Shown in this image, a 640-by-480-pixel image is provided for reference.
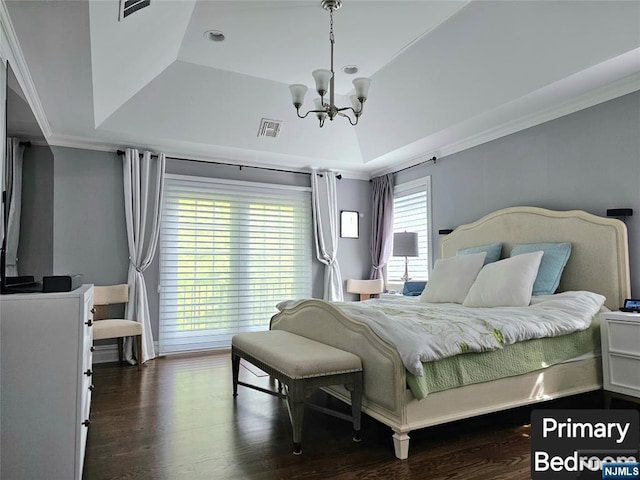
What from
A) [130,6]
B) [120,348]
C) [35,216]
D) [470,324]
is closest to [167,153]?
[120,348]

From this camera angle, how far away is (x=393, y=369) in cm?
241

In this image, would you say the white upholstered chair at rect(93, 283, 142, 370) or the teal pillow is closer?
the teal pillow

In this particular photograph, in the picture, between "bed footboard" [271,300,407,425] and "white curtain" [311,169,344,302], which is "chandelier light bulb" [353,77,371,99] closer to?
"bed footboard" [271,300,407,425]

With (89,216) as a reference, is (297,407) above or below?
below

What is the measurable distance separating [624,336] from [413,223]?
3.22 meters

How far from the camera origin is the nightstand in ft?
9.67

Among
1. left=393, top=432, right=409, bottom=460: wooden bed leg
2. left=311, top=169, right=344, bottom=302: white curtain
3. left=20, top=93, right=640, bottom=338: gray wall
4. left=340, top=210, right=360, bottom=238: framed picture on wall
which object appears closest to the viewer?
left=393, top=432, right=409, bottom=460: wooden bed leg

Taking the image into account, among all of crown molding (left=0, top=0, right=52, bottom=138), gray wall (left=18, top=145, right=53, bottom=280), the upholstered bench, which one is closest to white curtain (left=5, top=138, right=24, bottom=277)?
gray wall (left=18, top=145, right=53, bottom=280)

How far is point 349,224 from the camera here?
21.9 feet

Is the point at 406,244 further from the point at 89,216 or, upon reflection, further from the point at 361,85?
the point at 89,216

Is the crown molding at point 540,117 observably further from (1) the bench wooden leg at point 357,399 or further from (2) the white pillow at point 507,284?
(1) the bench wooden leg at point 357,399

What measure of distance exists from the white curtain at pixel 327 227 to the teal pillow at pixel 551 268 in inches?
123

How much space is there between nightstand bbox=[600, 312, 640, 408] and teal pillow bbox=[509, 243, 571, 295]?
22.0 inches

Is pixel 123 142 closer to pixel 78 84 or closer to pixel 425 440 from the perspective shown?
pixel 78 84
